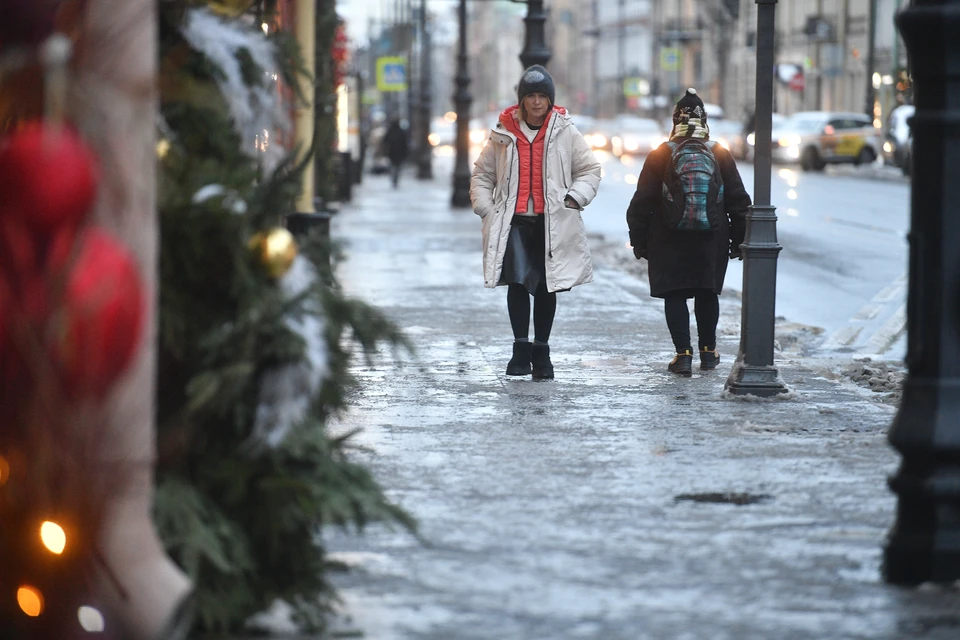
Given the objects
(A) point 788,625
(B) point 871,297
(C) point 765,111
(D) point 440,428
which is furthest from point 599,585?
(B) point 871,297

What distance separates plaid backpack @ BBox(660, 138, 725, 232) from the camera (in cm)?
996

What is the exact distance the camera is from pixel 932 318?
528 cm

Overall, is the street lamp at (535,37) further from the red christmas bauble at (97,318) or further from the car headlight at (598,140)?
the car headlight at (598,140)

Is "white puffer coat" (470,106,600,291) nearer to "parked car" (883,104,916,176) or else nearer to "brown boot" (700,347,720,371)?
"brown boot" (700,347,720,371)

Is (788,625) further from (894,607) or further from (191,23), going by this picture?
(191,23)

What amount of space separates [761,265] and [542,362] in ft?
4.59

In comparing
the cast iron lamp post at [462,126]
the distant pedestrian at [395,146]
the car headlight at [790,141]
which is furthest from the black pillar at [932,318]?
the car headlight at [790,141]

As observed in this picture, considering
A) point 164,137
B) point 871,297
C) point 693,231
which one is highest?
point 164,137

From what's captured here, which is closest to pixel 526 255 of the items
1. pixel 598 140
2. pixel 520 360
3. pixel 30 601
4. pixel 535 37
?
pixel 520 360

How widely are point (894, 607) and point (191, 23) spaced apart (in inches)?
104

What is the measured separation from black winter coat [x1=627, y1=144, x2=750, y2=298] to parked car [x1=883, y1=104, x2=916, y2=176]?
30.6 m

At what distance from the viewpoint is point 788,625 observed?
4820 millimetres

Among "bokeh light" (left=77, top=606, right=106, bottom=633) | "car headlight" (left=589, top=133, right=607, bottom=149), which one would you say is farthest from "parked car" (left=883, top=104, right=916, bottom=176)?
"bokeh light" (left=77, top=606, right=106, bottom=633)

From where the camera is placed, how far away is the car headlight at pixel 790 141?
49062 millimetres
